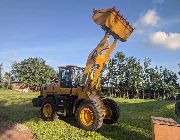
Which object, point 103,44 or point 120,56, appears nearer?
point 103,44

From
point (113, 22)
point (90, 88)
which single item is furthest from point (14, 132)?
point (113, 22)

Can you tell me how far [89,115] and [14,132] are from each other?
12.3ft

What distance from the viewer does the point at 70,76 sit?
629 inches

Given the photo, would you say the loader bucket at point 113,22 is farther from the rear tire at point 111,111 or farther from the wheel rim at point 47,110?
the wheel rim at point 47,110

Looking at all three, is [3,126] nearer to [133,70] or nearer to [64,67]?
[64,67]

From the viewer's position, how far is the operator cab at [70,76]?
52.3 feet

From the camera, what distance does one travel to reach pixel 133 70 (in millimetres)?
90312

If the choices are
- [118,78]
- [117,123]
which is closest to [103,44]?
[117,123]

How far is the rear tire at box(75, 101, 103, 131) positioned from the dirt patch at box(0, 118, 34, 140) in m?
2.62

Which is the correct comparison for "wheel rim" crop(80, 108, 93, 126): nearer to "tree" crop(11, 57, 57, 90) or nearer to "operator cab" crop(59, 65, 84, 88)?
"operator cab" crop(59, 65, 84, 88)

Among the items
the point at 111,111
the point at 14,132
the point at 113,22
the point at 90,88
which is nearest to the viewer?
the point at 14,132

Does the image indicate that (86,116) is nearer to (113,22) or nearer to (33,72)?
(113,22)

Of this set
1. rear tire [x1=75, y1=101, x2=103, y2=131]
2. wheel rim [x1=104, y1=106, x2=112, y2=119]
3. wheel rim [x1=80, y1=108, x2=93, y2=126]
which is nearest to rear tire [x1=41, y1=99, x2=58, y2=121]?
rear tire [x1=75, y1=101, x2=103, y2=131]

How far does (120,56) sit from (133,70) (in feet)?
21.5
